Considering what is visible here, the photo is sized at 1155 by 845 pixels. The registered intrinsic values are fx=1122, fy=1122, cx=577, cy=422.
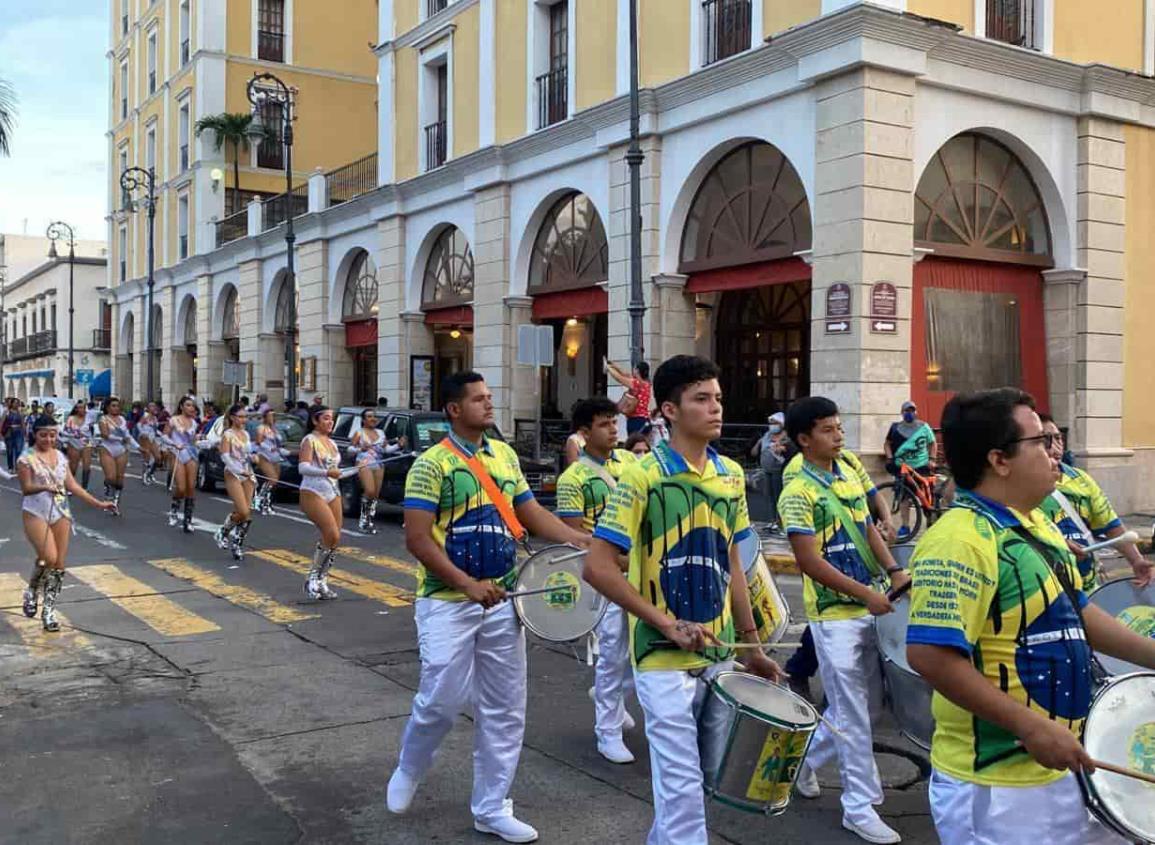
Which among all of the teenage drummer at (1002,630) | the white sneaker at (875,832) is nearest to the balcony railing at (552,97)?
the white sneaker at (875,832)

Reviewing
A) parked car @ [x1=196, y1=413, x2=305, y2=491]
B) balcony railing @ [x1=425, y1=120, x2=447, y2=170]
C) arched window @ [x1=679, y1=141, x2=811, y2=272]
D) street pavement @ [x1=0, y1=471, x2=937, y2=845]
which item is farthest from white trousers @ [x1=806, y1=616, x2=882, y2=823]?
balcony railing @ [x1=425, y1=120, x2=447, y2=170]

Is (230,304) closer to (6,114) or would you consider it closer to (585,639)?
(6,114)

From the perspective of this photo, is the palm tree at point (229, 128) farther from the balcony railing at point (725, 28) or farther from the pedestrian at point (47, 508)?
the pedestrian at point (47, 508)

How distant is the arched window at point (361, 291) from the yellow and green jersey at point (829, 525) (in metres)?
25.1

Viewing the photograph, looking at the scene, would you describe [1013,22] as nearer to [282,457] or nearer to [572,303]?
[572,303]

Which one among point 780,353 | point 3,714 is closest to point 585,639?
point 3,714

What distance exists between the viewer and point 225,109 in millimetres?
42188

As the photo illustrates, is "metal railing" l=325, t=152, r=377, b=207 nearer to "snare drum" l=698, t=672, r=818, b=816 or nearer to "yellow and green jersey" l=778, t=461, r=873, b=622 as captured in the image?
"yellow and green jersey" l=778, t=461, r=873, b=622

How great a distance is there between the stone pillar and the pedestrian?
9.75m

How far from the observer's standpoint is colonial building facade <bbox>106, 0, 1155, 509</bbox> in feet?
50.8

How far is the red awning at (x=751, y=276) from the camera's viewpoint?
55.9 ft

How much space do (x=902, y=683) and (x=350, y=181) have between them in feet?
99.5

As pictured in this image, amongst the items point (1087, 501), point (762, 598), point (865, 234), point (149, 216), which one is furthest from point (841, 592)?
point (149, 216)

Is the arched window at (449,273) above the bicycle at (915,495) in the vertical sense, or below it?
above
